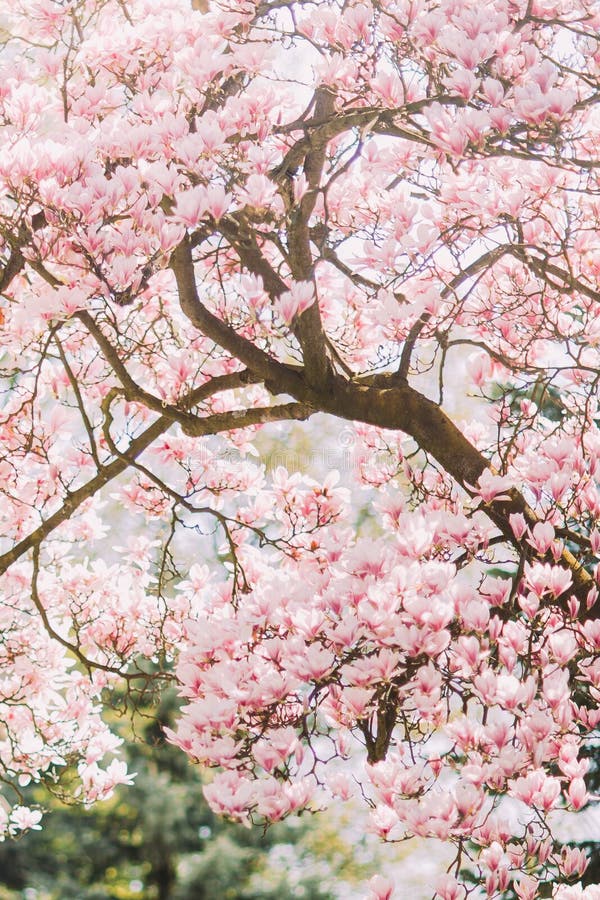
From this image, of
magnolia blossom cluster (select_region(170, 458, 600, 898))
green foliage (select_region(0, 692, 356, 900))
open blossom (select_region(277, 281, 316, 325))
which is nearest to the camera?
magnolia blossom cluster (select_region(170, 458, 600, 898))

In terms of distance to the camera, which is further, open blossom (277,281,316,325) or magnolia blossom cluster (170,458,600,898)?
open blossom (277,281,316,325)

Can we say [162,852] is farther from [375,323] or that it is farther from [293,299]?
[293,299]

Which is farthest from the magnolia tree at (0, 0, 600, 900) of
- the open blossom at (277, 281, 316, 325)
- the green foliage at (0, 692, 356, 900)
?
the green foliage at (0, 692, 356, 900)

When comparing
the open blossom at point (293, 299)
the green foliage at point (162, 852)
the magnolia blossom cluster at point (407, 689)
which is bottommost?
the magnolia blossom cluster at point (407, 689)

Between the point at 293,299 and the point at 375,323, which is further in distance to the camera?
the point at 375,323

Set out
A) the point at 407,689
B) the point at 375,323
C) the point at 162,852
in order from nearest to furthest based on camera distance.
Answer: the point at 407,689 → the point at 375,323 → the point at 162,852

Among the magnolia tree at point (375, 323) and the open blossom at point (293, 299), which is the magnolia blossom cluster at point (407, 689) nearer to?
the magnolia tree at point (375, 323)

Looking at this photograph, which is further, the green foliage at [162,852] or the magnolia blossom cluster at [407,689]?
the green foliage at [162,852]

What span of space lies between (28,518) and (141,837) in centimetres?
718

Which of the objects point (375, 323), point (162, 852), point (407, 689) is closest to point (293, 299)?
point (375, 323)

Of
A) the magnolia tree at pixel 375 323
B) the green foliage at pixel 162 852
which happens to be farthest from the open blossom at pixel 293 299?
the green foliage at pixel 162 852

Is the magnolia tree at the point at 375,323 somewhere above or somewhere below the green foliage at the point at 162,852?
below

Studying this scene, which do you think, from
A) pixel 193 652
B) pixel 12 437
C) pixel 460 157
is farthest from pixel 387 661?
pixel 12 437

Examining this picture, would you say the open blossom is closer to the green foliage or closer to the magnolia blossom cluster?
the magnolia blossom cluster
